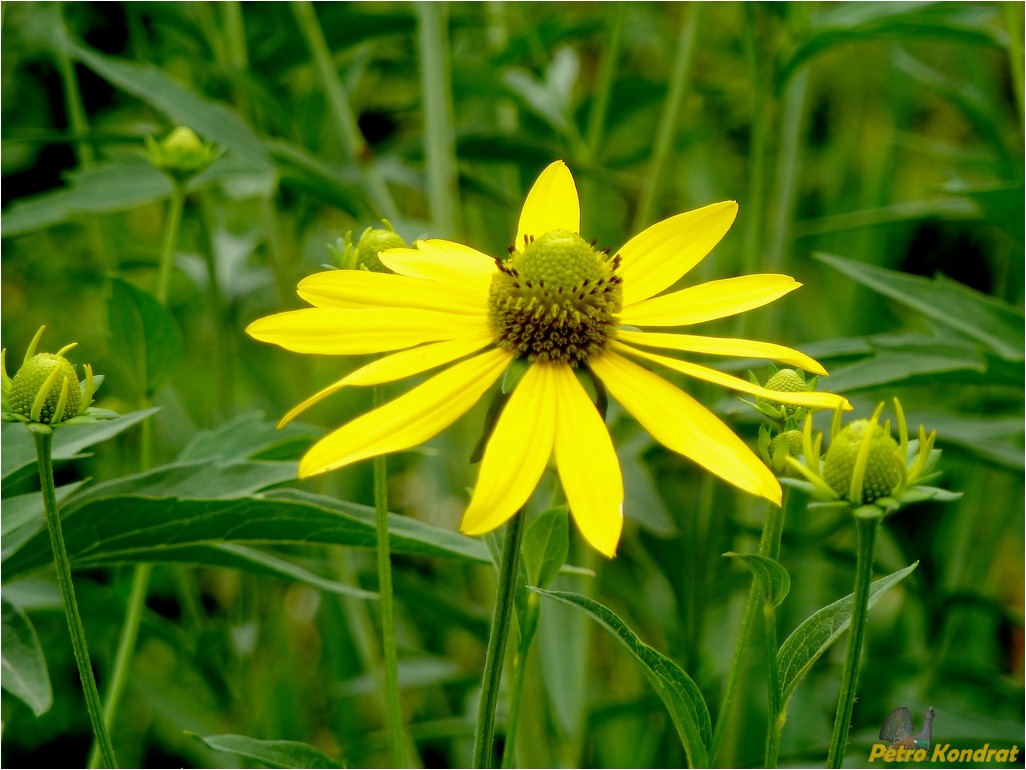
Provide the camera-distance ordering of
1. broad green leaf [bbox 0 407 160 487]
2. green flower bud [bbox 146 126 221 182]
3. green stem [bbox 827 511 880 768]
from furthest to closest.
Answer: green flower bud [bbox 146 126 221 182] < broad green leaf [bbox 0 407 160 487] < green stem [bbox 827 511 880 768]

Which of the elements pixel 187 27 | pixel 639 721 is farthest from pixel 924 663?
pixel 187 27

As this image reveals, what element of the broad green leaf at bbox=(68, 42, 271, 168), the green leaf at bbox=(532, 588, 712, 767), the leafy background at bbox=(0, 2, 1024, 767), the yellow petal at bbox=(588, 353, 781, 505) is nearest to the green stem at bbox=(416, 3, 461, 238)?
the leafy background at bbox=(0, 2, 1024, 767)

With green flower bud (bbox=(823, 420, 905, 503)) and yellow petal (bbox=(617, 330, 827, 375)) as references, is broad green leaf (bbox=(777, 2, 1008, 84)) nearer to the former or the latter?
yellow petal (bbox=(617, 330, 827, 375))

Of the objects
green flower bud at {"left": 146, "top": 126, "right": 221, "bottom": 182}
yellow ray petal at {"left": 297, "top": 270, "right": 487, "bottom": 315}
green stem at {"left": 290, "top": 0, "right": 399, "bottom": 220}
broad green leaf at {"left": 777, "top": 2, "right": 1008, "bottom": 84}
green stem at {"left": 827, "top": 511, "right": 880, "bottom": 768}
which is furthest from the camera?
green stem at {"left": 290, "top": 0, "right": 399, "bottom": 220}

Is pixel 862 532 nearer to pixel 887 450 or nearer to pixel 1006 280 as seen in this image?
pixel 887 450

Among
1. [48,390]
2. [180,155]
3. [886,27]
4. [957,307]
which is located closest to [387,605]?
[48,390]

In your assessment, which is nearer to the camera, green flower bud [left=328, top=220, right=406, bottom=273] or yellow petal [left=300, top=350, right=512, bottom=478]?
yellow petal [left=300, top=350, right=512, bottom=478]

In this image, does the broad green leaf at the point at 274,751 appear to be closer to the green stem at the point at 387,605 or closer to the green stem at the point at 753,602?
the green stem at the point at 387,605
